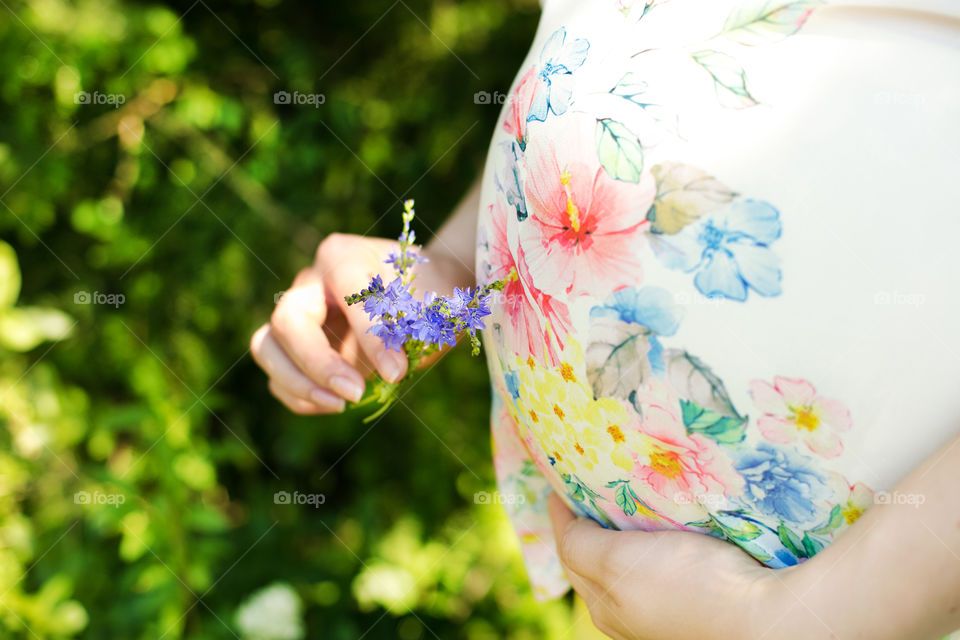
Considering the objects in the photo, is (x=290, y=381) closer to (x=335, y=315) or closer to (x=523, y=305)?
(x=335, y=315)

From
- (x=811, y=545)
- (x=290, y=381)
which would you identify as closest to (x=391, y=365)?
(x=290, y=381)

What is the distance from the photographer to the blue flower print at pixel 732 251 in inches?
21.1

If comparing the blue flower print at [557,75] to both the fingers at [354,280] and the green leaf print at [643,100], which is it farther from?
the fingers at [354,280]

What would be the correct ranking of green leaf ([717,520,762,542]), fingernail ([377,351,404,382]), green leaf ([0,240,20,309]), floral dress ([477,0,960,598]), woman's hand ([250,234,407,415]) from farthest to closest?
green leaf ([0,240,20,309]), woman's hand ([250,234,407,415]), fingernail ([377,351,404,382]), green leaf ([717,520,762,542]), floral dress ([477,0,960,598])

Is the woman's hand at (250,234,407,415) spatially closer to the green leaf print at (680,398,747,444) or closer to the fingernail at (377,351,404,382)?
the fingernail at (377,351,404,382)

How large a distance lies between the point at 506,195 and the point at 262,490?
1510 mm

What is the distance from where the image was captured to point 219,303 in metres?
1.87

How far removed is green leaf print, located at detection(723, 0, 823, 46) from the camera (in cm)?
55

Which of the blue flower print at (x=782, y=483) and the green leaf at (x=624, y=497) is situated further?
the green leaf at (x=624, y=497)

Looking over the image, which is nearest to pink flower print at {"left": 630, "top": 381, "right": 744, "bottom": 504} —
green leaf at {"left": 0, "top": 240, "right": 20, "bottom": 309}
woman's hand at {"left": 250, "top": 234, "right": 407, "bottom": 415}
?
woman's hand at {"left": 250, "top": 234, "right": 407, "bottom": 415}

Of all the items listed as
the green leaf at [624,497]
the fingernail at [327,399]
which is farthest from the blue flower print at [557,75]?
the fingernail at [327,399]

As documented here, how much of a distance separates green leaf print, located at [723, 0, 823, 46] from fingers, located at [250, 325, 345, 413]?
62 centimetres

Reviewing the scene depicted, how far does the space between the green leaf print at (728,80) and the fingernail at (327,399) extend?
582mm

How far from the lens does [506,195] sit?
0.71 metres
